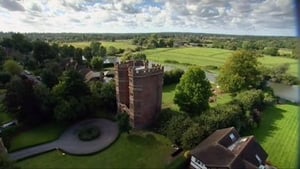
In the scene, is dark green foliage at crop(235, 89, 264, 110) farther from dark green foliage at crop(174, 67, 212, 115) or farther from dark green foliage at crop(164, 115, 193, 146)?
dark green foliage at crop(164, 115, 193, 146)

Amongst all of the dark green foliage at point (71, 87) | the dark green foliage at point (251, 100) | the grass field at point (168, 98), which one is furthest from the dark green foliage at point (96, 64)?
the dark green foliage at point (251, 100)

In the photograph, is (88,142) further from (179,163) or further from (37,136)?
(179,163)

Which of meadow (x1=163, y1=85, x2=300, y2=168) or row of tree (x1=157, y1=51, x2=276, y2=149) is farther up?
row of tree (x1=157, y1=51, x2=276, y2=149)

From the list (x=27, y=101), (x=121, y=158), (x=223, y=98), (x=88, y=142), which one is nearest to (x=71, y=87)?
(x=27, y=101)

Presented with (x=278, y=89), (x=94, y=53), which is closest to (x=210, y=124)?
(x=278, y=89)

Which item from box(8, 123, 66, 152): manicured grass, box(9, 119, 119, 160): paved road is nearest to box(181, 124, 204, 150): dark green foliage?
box(9, 119, 119, 160): paved road

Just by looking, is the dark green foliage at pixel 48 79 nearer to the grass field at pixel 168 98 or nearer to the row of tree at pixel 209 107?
the grass field at pixel 168 98
